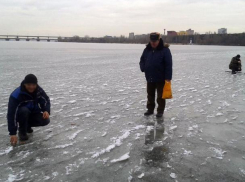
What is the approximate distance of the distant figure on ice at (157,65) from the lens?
5.64 meters

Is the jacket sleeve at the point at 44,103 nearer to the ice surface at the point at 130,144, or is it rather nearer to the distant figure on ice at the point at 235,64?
the ice surface at the point at 130,144

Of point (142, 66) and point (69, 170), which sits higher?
point (142, 66)

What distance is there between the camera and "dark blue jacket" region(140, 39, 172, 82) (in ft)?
18.6

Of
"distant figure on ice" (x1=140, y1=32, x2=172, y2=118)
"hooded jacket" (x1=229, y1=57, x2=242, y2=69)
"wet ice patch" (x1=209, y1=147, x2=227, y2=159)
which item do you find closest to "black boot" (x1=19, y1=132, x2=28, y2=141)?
"distant figure on ice" (x1=140, y1=32, x2=172, y2=118)

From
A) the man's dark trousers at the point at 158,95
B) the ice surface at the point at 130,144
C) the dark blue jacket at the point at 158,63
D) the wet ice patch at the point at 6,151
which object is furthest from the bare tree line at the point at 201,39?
the wet ice patch at the point at 6,151

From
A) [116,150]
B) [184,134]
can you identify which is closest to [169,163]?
[116,150]

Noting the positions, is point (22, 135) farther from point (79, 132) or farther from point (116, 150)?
point (116, 150)

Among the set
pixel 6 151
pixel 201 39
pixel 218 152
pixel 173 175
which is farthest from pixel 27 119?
pixel 201 39

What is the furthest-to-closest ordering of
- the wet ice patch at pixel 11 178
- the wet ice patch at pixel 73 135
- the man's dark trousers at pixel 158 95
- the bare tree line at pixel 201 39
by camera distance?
the bare tree line at pixel 201 39 < the man's dark trousers at pixel 158 95 < the wet ice patch at pixel 73 135 < the wet ice patch at pixel 11 178

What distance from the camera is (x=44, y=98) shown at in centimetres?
467

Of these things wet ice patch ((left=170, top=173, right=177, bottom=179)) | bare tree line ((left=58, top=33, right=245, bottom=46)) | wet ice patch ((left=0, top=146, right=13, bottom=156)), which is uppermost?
bare tree line ((left=58, top=33, right=245, bottom=46))

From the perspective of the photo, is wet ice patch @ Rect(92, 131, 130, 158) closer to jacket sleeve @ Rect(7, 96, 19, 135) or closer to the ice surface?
the ice surface

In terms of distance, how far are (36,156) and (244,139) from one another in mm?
3778

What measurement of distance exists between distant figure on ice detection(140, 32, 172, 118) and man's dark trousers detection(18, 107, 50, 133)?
2639 millimetres
